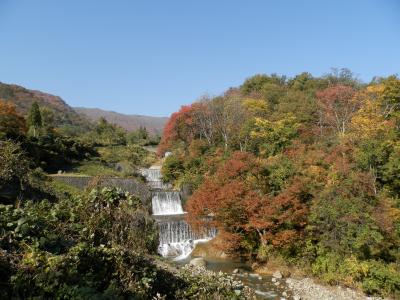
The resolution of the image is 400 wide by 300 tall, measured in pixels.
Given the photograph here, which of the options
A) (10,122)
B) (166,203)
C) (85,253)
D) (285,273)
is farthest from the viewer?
(10,122)

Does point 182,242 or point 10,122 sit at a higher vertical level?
point 10,122

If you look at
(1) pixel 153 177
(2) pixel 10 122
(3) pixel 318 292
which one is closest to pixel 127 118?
(1) pixel 153 177

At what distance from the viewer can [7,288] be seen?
4684 mm

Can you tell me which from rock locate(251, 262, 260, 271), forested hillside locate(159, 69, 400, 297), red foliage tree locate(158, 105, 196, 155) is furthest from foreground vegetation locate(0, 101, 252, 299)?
red foliage tree locate(158, 105, 196, 155)


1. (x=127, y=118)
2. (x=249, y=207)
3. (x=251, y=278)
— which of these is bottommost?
(x=251, y=278)

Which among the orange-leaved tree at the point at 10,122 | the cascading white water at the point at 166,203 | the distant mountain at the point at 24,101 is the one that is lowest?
the cascading white water at the point at 166,203

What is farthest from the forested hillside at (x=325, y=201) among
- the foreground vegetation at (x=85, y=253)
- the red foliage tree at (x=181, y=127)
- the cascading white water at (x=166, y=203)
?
the red foliage tree at (x=181, y=127)

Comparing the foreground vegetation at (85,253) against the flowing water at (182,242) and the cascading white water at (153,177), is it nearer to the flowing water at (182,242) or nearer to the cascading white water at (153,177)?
the flowing water at (182,242)

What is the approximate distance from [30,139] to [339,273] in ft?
95.0

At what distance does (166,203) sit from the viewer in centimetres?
2620

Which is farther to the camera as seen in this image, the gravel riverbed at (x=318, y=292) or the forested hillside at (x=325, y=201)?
the forested hillside at (x=325, y=201)

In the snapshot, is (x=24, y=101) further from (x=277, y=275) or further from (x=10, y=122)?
(x=277, y=275)

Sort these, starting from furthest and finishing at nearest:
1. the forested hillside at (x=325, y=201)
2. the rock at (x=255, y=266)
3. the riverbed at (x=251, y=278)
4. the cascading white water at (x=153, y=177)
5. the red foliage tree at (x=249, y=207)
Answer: the cascading white water at (x=153, y=177)
the rock at (x=255, y=266)
the red foliage tree at (x=249, y=207)
the forested hillside at (x=325, y=201)
the riverbed at (x=251, y=278)

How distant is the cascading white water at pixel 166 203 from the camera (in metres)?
25.8
